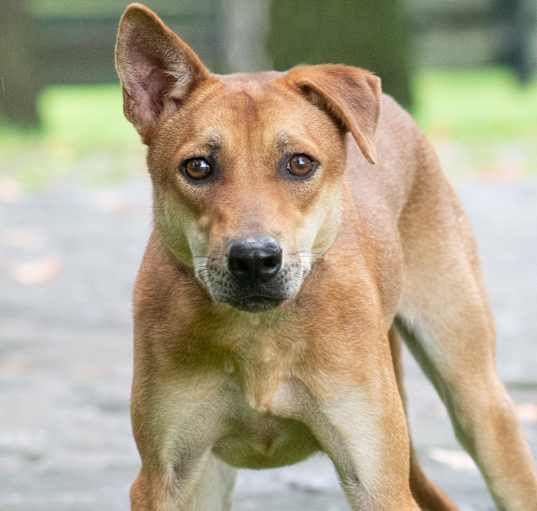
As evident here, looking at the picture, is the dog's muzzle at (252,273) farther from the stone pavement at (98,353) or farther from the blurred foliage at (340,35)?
the blurred foliage at (340,35)

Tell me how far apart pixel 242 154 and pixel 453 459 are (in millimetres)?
3094

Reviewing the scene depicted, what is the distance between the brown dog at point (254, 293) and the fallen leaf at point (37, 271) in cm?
630

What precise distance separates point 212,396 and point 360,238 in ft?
2.76

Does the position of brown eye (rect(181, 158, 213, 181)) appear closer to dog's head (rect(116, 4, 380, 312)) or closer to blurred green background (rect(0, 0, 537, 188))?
dog's head (rect(116, 4, 380, 312))

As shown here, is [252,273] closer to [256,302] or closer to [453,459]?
[256,302]

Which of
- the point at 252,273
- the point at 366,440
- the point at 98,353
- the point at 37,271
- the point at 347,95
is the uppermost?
the point at 347,95

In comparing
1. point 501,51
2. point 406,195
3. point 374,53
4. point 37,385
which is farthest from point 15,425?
point 501,51

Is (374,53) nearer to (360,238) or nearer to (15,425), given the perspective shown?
(15,425)

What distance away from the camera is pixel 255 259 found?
4465 millimetres

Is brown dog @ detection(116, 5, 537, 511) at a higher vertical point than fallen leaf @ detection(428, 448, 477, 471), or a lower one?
higher

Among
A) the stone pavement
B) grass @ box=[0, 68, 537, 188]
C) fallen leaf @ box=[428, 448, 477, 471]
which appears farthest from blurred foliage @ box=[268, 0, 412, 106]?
fallen leaf @ box=[428, 448, 477, 471]

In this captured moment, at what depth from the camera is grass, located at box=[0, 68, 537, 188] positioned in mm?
16359

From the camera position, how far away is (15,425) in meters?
7.88

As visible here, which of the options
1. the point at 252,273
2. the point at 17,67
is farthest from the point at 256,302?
the point at 17,67
